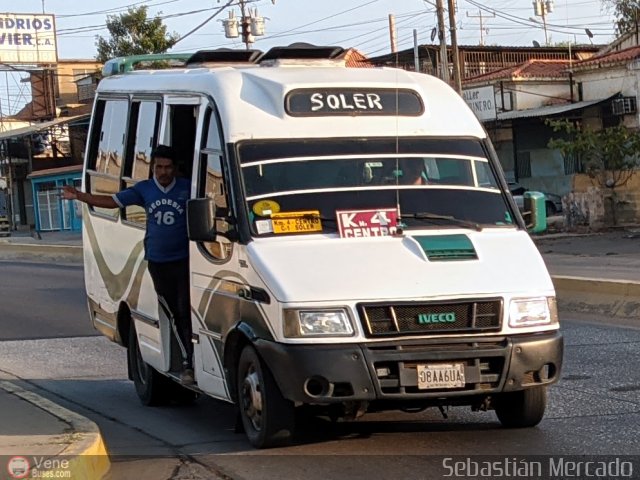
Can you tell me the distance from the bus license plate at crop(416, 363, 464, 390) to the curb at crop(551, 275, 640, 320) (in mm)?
7394

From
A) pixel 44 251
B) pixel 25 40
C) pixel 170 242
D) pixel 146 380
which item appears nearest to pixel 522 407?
pixel 170 242

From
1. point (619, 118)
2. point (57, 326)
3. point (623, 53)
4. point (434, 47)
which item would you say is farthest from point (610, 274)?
point (434, 47)

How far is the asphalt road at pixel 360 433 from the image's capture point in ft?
23.5

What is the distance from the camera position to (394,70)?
871 cm

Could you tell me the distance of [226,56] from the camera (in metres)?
9.66

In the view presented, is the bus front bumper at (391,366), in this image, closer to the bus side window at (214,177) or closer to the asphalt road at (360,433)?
the asphalt road at (360,433)

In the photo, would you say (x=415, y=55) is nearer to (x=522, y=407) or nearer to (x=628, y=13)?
(x=628, y=13)

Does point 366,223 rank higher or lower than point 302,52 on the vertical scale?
lower

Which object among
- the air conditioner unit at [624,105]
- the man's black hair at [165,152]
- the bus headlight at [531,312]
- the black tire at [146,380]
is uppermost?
the air conditioner unit at [624,105]

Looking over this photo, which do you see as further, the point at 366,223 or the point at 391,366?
the point at 366,223

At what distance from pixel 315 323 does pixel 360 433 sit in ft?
4.75

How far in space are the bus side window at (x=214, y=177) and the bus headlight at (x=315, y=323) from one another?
0.99 m

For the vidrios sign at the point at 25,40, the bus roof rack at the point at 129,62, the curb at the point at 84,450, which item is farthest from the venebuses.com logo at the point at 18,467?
the vidrios sign at the point at 25,40

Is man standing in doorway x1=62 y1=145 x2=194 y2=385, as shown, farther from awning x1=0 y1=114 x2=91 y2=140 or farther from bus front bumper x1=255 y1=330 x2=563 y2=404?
awning x1=0 y1=114 x2=91 y2=140
